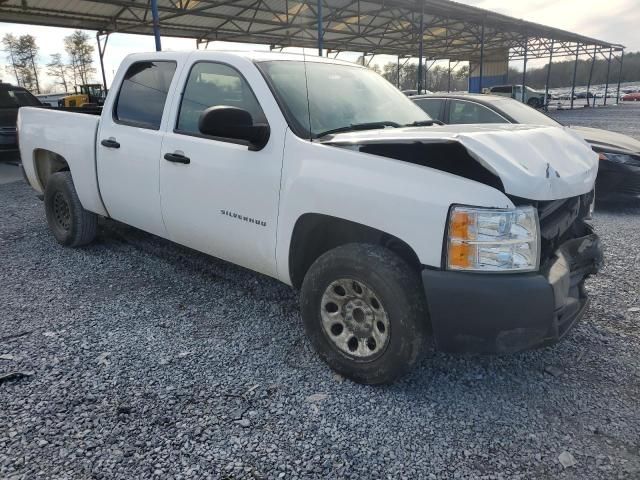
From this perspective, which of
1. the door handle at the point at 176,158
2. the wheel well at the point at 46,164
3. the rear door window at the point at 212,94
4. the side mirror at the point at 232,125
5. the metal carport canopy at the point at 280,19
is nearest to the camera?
the side mirror at the point at 232,125

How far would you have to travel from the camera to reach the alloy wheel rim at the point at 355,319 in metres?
2.65

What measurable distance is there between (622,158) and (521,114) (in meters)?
1.43

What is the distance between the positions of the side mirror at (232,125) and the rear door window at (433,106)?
438 cm

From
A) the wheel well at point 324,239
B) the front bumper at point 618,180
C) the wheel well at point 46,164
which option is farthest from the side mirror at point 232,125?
the front bumper at point 618,180

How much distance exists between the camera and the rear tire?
16.2 ft

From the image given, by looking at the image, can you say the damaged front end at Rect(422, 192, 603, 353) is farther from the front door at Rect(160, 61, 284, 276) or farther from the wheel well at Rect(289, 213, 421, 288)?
the front door at Rect(160, 61, 284, 276)

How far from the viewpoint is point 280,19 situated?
2033 cm

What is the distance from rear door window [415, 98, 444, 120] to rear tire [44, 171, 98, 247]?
15.1 feet

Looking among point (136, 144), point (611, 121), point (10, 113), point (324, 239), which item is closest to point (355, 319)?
point (324, 239)

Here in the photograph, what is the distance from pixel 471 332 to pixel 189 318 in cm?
213

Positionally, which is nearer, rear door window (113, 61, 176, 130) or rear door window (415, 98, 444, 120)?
rear door window (113, 61, 176, 130)

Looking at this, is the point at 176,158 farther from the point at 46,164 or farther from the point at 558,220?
the point at 46,164

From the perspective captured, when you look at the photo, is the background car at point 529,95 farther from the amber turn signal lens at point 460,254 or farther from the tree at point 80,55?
the tree at point 80,55

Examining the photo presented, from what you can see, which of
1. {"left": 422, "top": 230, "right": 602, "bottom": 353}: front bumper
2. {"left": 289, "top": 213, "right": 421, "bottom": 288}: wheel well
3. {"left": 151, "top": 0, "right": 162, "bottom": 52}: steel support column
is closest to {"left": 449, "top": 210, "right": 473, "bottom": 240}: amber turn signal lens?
{"left": 422, "top": 230, "right": 602, "bottom": 353}: front bumper
